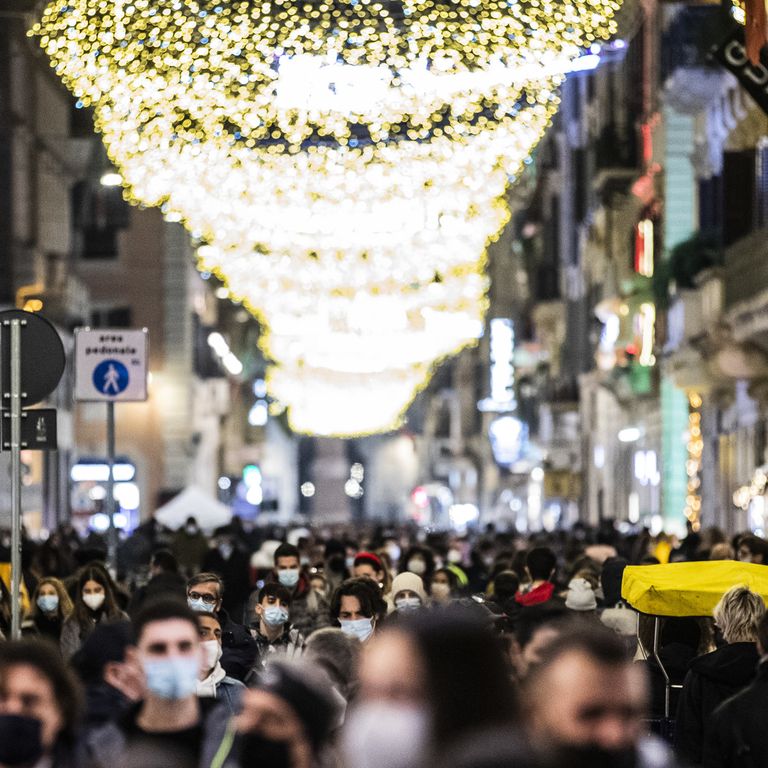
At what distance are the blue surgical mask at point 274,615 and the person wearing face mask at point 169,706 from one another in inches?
247

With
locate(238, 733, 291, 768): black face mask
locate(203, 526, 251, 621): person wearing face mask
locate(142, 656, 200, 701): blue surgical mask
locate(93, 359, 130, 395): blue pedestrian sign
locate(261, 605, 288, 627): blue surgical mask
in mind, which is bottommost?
locate(203, 526, 251, 621): person wearing face mask

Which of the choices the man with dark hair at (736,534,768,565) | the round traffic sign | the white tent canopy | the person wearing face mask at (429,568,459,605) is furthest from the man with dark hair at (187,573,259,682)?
the white tent canopy

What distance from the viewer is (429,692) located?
4602mm

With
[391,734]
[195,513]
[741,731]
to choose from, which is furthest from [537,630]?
[195,513]

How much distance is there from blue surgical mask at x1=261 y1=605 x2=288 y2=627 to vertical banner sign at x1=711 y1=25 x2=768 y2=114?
27.3 ft

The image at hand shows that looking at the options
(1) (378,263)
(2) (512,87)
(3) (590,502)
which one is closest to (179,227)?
(3) (590,502)

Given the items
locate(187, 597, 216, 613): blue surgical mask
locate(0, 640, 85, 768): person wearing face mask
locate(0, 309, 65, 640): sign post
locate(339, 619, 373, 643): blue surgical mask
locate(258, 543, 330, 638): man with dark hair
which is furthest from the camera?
locate(258, 543, 330, 638): man with dark hair

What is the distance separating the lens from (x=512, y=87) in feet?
59.0

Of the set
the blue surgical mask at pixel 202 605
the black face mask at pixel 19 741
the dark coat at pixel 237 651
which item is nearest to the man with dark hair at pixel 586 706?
the black face mask at pixel 19 741

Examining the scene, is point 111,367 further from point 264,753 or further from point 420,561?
point 264,753

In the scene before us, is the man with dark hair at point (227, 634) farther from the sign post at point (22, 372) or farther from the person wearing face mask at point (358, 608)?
the sign post at point (22, 372)

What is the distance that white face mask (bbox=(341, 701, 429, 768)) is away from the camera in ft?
14.9

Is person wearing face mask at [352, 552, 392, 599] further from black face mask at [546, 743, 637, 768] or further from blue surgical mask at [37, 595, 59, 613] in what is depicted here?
black face mask at [546, 743, 637, 768]

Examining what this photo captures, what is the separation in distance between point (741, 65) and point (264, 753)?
15301 millimetres
